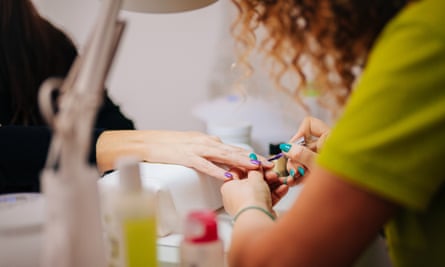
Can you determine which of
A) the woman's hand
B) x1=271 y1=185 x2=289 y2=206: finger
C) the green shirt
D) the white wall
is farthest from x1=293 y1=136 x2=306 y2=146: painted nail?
the green shirt

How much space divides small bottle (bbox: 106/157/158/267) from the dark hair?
58 cm

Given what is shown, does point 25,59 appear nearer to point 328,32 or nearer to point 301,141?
point 301,141

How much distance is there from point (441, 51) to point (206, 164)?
52cm

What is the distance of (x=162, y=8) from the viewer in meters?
0.69

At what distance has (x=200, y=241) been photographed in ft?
1.90

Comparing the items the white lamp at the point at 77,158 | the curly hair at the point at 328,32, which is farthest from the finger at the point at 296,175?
the white lamp at the point at 77,158

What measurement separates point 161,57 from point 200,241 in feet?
2.32

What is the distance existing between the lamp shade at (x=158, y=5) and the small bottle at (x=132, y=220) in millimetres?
227

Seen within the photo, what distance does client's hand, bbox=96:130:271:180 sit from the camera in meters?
0.90

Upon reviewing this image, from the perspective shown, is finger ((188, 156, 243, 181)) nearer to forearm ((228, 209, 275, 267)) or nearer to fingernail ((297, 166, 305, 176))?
fingernail ((297, 166, 305, 176))

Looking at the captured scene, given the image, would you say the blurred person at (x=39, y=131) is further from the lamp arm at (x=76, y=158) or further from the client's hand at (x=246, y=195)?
the lamp arm at (x=76, y=158)

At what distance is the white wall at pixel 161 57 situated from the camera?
119 centimetres

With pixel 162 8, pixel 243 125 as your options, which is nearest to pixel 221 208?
pixel 243 125

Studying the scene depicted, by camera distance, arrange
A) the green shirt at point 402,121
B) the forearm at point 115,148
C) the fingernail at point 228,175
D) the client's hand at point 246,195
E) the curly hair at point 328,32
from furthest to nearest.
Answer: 1. the forearm at point 115,148
2. the fingernail at point 228,175
3. the client's hand at point 246,195
4. the curly hair at point 328,32
5. the green shirt at point 402,121
